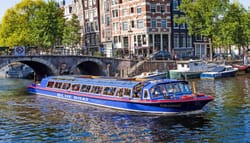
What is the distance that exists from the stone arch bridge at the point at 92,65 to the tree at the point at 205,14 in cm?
830

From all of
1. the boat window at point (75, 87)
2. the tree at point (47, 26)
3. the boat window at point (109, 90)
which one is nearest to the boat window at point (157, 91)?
the boat window at point (109, 90)

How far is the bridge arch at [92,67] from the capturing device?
6294 centimetres

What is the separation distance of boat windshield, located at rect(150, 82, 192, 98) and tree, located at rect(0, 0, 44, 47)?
56.2m

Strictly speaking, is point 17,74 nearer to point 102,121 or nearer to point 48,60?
point 48,60

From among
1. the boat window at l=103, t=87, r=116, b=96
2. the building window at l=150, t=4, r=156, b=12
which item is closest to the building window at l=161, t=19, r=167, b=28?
the building window at l=150, t=4, r=156, b=12

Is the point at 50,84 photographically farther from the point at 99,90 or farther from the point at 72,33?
the point at 72,33

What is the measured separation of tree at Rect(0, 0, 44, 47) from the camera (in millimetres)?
80000

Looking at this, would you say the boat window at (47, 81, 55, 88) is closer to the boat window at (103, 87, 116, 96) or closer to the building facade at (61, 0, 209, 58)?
the boat window at (103, 87, 116, 96)

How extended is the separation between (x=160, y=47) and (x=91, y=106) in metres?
41.4

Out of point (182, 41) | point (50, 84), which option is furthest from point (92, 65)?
point (50, 84)

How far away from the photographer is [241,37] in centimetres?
7394

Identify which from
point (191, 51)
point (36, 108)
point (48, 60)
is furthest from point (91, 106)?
point (191, 51)

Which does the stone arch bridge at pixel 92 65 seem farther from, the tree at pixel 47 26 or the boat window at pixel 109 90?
the boat window at pixel 109 90

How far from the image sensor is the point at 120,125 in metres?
25.0
